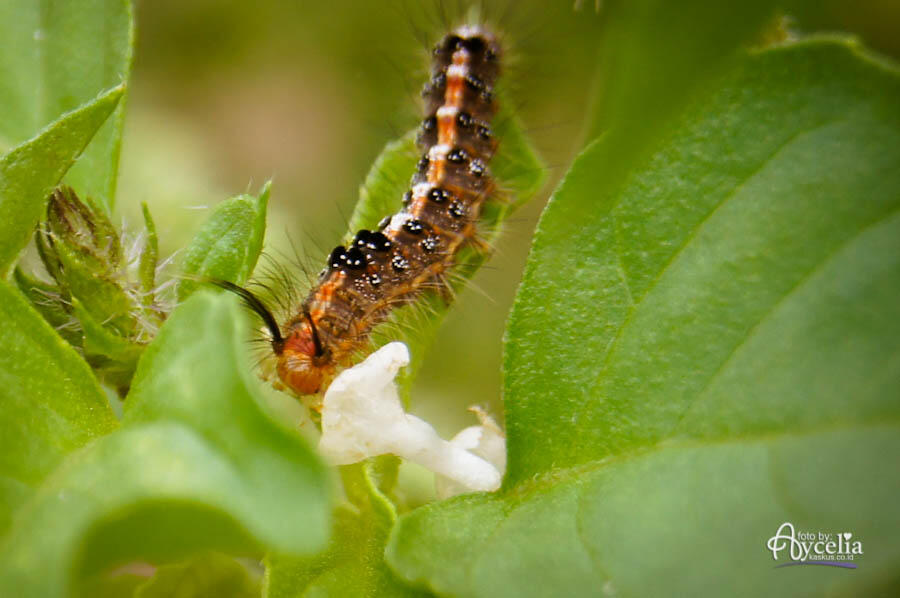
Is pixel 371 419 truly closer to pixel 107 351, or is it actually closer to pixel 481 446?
pixel 481 446

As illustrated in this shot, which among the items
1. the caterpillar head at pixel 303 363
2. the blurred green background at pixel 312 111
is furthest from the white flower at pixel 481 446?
the blurred green background at pixel 312 111

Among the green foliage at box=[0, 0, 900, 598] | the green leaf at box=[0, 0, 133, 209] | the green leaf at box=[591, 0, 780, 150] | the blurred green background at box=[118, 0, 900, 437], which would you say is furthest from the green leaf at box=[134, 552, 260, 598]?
the blurred green background at box=[118, 0, 900, 437]

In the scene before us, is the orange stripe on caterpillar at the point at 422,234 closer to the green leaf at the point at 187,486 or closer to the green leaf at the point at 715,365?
the green leaf at the point at 715,365

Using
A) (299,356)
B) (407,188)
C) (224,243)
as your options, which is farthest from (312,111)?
(224,243)

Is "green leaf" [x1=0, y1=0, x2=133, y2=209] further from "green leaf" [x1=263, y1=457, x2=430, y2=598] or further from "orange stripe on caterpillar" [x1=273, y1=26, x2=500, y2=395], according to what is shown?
"green leaf" [x1=263, y1=457, x2=430, y2=598]

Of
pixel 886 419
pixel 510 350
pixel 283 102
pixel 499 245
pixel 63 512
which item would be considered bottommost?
pixel 63 512

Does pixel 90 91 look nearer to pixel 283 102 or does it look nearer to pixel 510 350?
pixel 510 350

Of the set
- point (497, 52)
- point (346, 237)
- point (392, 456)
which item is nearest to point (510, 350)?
point (392, 456)
